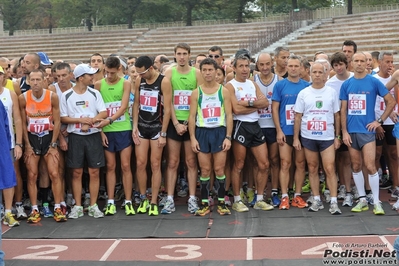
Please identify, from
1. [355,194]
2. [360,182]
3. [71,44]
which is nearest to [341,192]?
[355,194]

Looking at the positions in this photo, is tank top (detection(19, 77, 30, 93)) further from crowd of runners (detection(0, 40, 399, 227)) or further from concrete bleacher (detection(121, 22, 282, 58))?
concrete bleacher (detection(121, 22, 282, 58))

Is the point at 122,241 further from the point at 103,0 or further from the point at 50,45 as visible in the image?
the point at 103,0

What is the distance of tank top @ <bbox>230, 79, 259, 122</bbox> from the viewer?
7828mm

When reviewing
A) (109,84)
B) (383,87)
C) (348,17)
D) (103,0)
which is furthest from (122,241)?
(103,0)

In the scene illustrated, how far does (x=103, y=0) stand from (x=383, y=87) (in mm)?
42718

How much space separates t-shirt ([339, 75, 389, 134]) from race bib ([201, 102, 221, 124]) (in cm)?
175

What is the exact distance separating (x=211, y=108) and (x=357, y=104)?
6.38ft

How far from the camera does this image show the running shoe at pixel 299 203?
7.91 metres

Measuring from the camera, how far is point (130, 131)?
26.3 ft

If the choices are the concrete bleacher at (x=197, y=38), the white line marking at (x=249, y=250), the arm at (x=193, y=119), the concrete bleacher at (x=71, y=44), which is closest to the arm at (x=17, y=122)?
the arm at (x=193, y=119)

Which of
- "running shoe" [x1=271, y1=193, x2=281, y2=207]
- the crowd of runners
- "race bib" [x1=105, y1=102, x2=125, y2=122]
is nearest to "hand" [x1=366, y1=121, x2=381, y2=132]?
the crowd of runners

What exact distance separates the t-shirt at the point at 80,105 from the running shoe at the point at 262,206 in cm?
243

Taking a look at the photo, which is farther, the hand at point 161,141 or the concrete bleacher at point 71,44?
the concrete bleacher at point 71,44

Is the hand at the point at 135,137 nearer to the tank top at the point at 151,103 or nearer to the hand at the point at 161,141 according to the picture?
the tank top at the point at 151,103
